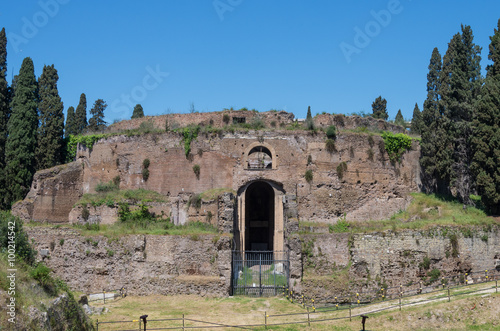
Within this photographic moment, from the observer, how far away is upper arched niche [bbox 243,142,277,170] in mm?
33531

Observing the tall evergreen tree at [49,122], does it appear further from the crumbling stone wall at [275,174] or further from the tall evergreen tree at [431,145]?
the tall evergreen tree at [431,145]

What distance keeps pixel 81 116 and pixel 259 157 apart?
2346cm

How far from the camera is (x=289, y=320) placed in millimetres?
22188

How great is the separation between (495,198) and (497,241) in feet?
8.76

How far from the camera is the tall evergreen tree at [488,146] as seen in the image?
30.2 metres

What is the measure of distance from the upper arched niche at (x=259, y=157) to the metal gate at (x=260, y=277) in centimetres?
609

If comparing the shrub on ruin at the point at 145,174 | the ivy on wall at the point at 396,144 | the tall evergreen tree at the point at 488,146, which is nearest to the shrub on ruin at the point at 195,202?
the shrub on ruin at the point at 145,174

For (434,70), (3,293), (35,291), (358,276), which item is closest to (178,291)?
(358,276)

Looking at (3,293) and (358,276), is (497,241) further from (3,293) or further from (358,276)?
(3,293)

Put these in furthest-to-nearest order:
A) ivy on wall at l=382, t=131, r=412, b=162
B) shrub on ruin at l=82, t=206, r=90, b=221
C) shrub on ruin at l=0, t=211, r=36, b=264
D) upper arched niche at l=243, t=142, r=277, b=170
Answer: ivy on wall at l=382, t=131, r=412, b=162 → upper arched niche at l=243, t=142, r=277, b=170 → shrub on ruin at l=82, t=206, r=90, b=221 → shrub on ruin at l=0, t=211, r=36, b=264

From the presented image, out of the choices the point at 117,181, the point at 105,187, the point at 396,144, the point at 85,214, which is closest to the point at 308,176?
the point at 396,144

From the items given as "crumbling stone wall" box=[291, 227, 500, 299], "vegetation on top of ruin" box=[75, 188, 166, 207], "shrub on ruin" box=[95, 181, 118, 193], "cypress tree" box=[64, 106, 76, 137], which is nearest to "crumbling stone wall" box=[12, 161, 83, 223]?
"shrub on ruin" box=[95, 181, 118, 193]

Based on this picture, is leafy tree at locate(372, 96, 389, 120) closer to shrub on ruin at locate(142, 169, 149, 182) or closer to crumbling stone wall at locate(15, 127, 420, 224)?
crumbling stone wall at locate(15, 127, 420, 224)

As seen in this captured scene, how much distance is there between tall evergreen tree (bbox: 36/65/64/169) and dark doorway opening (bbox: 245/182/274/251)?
46.8ft
